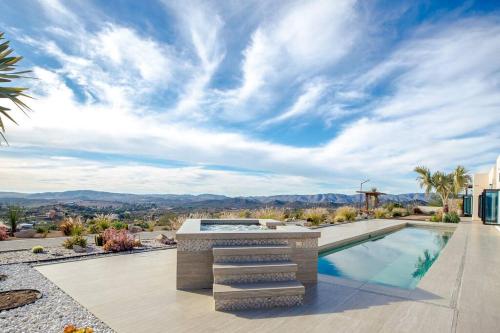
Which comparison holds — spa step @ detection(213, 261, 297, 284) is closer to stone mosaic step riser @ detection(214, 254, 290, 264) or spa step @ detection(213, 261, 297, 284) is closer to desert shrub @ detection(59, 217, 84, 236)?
stone mosaic step riser @ detection(214, 254, 290, 264)

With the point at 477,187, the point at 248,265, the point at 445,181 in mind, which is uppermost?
the point at 445,181

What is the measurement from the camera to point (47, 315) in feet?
10.6

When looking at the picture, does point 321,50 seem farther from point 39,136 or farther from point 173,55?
point 39,136

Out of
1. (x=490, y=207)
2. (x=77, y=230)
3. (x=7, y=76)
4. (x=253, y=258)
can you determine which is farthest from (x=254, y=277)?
(x=490, y=207)

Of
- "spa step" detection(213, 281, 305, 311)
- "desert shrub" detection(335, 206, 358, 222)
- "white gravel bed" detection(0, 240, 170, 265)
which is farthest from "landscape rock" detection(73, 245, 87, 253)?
"desert shrub" detection(335, 206, 358, 222)

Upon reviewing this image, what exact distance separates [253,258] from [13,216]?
28.5ft

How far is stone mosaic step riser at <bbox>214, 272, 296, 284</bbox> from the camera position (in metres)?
3.89

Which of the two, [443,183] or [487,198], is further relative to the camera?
[443,183]

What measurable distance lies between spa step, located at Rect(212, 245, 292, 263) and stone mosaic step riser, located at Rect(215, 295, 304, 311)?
0.72 meters

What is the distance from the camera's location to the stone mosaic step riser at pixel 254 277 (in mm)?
3887

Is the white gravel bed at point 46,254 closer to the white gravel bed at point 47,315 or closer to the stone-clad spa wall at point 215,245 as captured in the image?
the white gravel bed at point 47,315

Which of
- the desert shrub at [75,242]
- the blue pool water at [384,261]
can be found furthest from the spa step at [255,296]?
the desert shrub at [75,242]

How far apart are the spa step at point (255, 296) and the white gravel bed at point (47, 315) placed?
4.09 feet

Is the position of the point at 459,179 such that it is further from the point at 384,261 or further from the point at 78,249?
the point at 78,249
